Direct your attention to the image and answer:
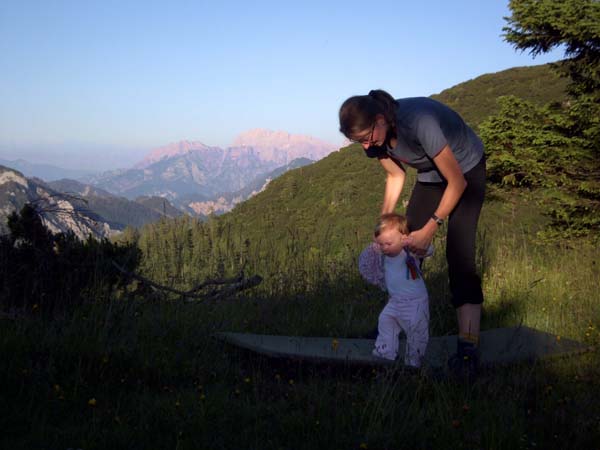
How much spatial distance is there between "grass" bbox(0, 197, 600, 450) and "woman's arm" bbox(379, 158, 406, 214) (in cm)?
Answer: 96

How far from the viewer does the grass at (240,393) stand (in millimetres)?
2086

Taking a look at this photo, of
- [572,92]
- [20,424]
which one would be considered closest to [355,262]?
[20,424]

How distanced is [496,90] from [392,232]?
53058 mm

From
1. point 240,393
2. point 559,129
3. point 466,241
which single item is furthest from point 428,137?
point 559,129

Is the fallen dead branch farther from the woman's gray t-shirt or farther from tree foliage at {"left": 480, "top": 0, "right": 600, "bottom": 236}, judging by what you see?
tree foliage at {"left": 480, "top": 0, "right": 600, "bottom": 236}

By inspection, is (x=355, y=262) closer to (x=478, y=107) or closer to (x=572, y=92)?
(x=572, y=92)

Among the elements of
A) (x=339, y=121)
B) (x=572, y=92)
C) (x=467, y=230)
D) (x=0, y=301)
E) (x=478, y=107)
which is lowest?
(x=0, y=301)

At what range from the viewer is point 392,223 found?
324cm

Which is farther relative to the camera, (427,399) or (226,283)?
(226,283)

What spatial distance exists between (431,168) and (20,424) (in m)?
2.68

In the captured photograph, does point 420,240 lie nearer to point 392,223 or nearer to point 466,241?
point 392,223

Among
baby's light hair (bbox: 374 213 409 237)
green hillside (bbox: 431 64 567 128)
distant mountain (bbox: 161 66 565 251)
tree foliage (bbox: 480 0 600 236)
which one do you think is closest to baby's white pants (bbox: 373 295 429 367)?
baby's light hair (bbox: 374 213 409 237)

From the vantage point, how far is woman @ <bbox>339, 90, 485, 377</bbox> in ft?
9.54

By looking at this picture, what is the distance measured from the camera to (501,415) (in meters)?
2.20
